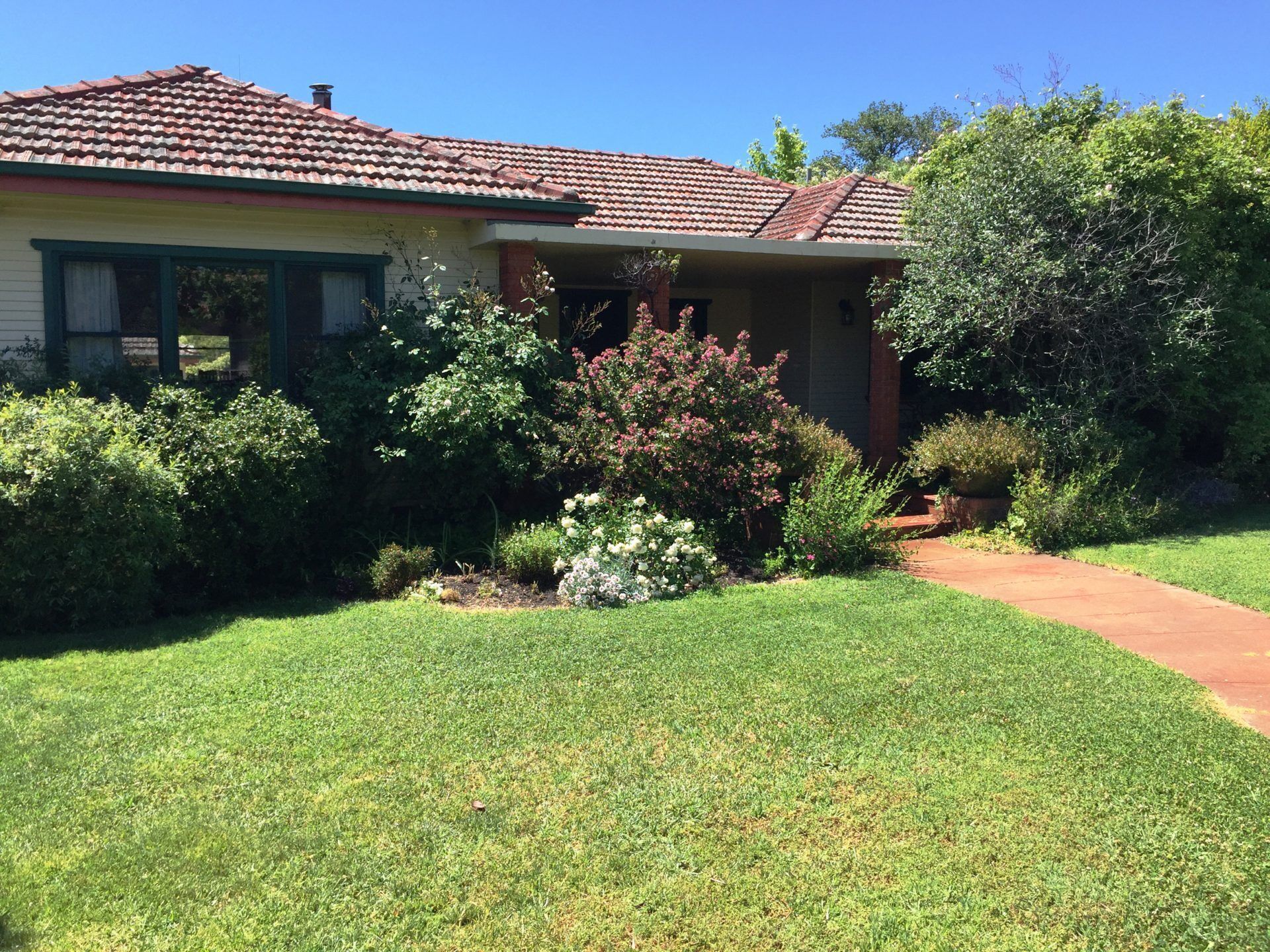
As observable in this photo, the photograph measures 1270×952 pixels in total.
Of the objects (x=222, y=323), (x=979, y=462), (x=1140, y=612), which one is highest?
(x=222, y=323)

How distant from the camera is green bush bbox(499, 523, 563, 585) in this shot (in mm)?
8195

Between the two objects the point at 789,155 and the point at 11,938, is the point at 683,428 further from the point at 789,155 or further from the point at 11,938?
the point at 789,155

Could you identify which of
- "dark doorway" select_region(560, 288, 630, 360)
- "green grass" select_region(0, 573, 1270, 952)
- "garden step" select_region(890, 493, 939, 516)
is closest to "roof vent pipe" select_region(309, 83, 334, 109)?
"dark doorway" select_region(560, 288, 630, 360)

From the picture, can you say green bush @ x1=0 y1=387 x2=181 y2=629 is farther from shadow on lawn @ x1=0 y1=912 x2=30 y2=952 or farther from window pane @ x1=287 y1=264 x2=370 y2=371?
→ shadow on lawn @ x1=0 y1=912 x2=30 y2=952

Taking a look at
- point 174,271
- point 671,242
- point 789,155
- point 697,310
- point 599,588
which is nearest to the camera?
point 599,588

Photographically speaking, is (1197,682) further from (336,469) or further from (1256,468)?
(1256,468)

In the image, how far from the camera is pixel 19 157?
8164 mm

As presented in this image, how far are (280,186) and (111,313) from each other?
2.03 m

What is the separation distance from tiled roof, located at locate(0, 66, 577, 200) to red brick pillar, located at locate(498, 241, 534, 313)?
1.79 ft

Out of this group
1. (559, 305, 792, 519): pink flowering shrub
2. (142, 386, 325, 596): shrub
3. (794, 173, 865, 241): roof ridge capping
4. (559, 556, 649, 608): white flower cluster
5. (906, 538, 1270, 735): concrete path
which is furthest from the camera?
(794, 173, 865, 241): roof ridge capping

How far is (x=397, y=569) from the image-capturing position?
26.3 feet

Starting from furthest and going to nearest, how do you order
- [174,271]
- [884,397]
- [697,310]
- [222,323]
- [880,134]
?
[880,134] → [697,310] → [884,397] → [222,323] → [174,271]

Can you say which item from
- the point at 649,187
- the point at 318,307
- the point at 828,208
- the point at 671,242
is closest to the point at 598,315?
the point at 649,187

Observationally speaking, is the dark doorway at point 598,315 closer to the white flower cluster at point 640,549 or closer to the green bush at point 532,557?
the white flower cluster at point 640,549
